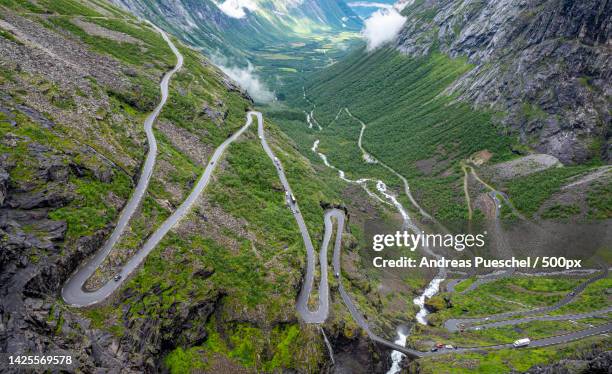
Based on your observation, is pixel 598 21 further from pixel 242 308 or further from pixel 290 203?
pixel 242 308

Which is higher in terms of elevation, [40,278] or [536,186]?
[536,186]

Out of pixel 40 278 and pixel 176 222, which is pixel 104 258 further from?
pixel 176 222

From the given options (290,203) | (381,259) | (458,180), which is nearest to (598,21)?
(458,180)

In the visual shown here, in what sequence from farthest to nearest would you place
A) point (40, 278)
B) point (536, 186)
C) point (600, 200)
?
point (536, 186), point (600, 200), point (40, 278)

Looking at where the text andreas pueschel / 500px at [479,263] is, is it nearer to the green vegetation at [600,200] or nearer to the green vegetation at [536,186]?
the green vegetation at [600,200]

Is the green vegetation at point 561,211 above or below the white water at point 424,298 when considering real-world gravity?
above

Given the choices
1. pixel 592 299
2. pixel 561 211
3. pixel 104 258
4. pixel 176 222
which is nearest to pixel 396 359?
pixel 176 222

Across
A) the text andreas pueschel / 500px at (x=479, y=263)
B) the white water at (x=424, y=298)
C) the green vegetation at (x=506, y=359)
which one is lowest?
the green vegetation at (x=506, y=359)

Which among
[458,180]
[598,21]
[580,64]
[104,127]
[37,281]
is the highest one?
[598,21]

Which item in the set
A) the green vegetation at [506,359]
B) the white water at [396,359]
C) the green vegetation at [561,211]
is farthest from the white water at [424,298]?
the green vegetation at [561,211]
